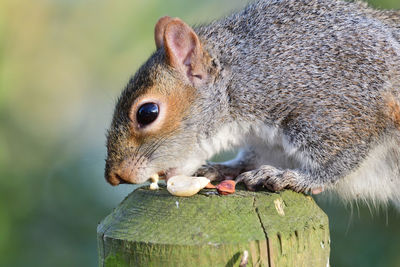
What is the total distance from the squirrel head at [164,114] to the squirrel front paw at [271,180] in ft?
1.02

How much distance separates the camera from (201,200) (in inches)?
50.2

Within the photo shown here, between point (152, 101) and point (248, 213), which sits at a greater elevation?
point (152, 101)

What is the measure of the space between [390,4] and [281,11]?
1.01m

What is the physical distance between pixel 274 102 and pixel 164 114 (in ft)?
1.12

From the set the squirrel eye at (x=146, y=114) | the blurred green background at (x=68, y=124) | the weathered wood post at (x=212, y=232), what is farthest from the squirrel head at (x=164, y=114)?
the blurred green background at (x=68, y=124)

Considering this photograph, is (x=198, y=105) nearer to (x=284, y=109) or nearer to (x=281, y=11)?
(x=284, y=109)

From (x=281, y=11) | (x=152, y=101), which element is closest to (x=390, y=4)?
(x=281, y=11)

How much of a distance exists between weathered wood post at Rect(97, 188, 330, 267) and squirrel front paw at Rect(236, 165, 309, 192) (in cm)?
17

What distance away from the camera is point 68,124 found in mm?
3598

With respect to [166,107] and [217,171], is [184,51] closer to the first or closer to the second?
[166,107]

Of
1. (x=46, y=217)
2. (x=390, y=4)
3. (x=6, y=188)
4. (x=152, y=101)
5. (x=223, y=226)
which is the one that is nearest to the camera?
(x=223, y=226)

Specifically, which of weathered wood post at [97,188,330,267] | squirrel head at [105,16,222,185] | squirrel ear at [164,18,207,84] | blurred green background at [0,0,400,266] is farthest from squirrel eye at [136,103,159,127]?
blurred green background at [0,0,400,266]

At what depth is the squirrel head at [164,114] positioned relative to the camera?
1770 millimetres

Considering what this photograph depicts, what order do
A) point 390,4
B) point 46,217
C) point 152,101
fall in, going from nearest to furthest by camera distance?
point 152,101
point 390,4
point 46,217
